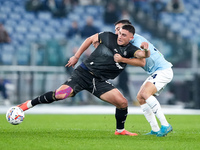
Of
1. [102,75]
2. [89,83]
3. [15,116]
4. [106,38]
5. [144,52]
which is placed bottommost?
[15,116]

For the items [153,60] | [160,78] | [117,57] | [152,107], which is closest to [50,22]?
[153,60]

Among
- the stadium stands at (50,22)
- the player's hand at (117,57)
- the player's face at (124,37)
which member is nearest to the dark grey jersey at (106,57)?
the player's face at (124,37)

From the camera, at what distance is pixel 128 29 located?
7.44m

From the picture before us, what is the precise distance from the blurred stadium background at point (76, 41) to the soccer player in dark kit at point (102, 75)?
9.21 m

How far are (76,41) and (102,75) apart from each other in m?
9.61

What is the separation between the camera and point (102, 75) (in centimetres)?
788

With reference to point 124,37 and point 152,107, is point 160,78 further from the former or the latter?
point 124,37

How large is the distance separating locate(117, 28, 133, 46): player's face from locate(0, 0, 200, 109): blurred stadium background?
961cm

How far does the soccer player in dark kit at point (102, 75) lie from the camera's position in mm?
7551

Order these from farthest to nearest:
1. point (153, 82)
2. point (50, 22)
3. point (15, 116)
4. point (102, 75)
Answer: point (50, 22), point (102, 75), point (153, 82), point (15, 116)

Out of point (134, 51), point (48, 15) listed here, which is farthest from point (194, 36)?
point (134, 51)

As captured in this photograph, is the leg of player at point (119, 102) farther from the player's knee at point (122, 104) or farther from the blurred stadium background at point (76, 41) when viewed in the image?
the blurred stadium background at point (76, 41)

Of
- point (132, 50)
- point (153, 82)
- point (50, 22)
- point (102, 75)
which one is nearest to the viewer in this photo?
point (132, 50)

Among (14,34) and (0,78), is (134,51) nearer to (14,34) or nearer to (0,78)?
(0,78)
